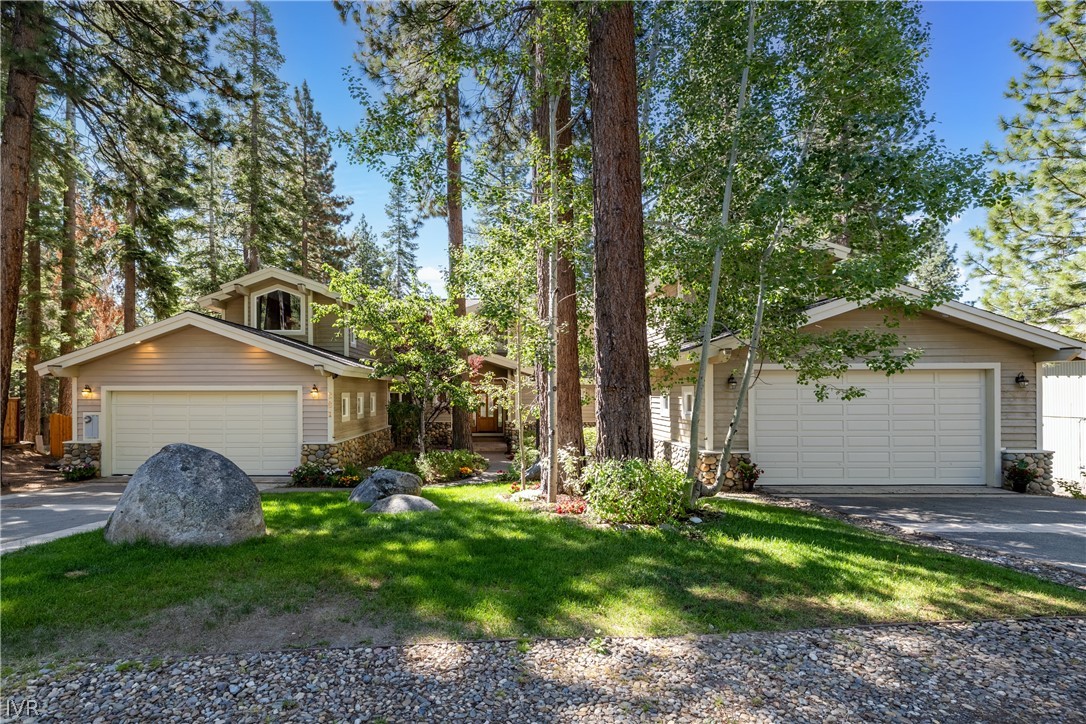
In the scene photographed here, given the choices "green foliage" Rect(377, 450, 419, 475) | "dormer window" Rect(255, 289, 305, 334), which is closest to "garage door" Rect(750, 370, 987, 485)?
"green foliage" Rect(377, 450, 419, 475)

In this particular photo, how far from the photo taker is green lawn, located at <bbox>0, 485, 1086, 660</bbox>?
3695mm

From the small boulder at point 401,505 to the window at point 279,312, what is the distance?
8833 millimetres

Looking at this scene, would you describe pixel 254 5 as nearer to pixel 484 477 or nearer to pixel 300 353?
pixel 300 353

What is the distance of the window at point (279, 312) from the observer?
14.2 meters

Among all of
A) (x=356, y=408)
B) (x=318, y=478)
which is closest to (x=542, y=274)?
(x=318, y=478)

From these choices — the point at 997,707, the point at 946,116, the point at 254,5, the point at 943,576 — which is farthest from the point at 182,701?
the point at 254,5

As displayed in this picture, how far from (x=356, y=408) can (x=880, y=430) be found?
39.3 feet

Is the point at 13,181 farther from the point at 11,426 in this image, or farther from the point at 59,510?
the point at 11,426

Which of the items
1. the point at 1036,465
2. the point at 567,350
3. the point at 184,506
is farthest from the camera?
the point at 1036,465

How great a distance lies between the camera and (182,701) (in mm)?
2762

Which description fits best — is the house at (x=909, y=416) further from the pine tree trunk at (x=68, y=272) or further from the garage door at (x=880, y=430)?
the pine tree trunk at (x=68, y=272)

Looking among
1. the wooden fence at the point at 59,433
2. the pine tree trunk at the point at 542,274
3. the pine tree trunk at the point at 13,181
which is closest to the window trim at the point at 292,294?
the pine tree trunk at the point at 13,181

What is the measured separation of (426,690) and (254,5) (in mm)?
21068

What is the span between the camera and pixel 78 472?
10.6 metres
